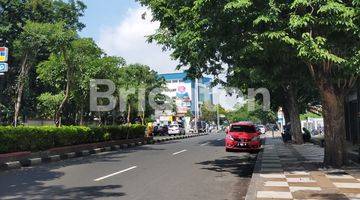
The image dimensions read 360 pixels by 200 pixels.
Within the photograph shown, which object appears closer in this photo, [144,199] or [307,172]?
[144,199]

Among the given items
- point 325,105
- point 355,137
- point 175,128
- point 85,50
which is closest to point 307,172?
point 325,105

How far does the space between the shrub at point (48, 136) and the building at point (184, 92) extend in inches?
2772

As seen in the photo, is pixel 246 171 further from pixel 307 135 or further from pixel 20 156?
pixel 307 135

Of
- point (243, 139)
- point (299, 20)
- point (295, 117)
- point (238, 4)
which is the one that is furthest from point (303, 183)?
point (295, 117)

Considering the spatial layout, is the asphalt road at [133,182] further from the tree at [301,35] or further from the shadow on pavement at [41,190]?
the tree at [301,35]

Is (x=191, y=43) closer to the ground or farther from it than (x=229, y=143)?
farther from it

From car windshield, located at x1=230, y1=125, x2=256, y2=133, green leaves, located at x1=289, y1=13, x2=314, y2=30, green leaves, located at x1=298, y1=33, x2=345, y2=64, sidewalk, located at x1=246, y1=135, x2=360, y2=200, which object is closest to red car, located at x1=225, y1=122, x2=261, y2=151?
car windshield, located at x1=230, y1=125, x2=256, y2=133

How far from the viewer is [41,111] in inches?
1713

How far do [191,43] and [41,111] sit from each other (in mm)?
32476

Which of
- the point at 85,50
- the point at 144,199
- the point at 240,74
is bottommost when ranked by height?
A: the point at 144,199

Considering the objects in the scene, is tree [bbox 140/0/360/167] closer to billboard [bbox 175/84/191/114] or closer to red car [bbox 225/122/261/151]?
red car [bbox 225/122/261/151]

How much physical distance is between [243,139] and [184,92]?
98.1 m

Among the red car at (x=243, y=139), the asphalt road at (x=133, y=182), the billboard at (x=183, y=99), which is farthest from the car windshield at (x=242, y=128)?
the billboard at (x=183, y=99)

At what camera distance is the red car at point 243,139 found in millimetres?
24641
